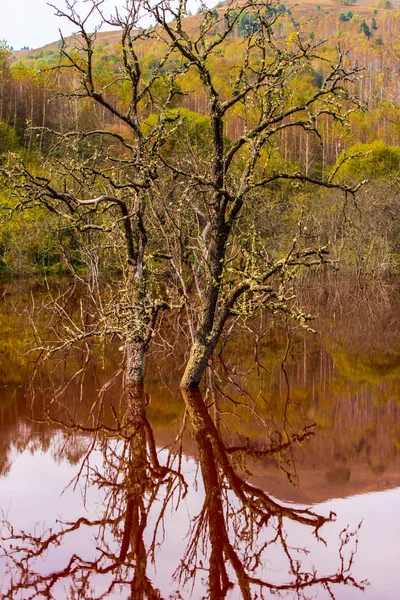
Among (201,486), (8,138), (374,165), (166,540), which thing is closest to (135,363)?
(201,486)

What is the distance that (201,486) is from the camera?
797cm

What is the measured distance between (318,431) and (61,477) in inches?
152

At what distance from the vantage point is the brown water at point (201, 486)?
5.84 m

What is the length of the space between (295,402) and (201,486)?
5.02 m

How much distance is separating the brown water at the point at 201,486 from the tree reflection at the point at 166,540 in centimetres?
2

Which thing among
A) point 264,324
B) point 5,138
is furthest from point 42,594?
point 5,138

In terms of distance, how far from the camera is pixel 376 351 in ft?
62.6

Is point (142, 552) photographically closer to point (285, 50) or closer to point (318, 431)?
point (318, 431)

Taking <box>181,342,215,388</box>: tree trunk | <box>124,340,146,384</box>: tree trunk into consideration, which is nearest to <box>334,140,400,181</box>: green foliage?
<box>124,340,146,384</box>: tree trunk

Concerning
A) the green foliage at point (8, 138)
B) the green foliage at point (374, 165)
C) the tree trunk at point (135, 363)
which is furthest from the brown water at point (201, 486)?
the green foliage at point (8, 138)

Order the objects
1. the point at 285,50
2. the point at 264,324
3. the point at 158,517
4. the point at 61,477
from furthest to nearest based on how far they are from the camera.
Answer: the point at 264,324, the point at 285,50, the point at 61,477, the point at 158,517

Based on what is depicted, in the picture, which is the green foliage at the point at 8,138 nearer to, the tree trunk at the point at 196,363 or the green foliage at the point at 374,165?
Result: the green foliage at the point at 374,165

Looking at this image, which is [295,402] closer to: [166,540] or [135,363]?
[135,363]

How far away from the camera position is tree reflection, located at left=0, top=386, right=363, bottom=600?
5.66 metres
